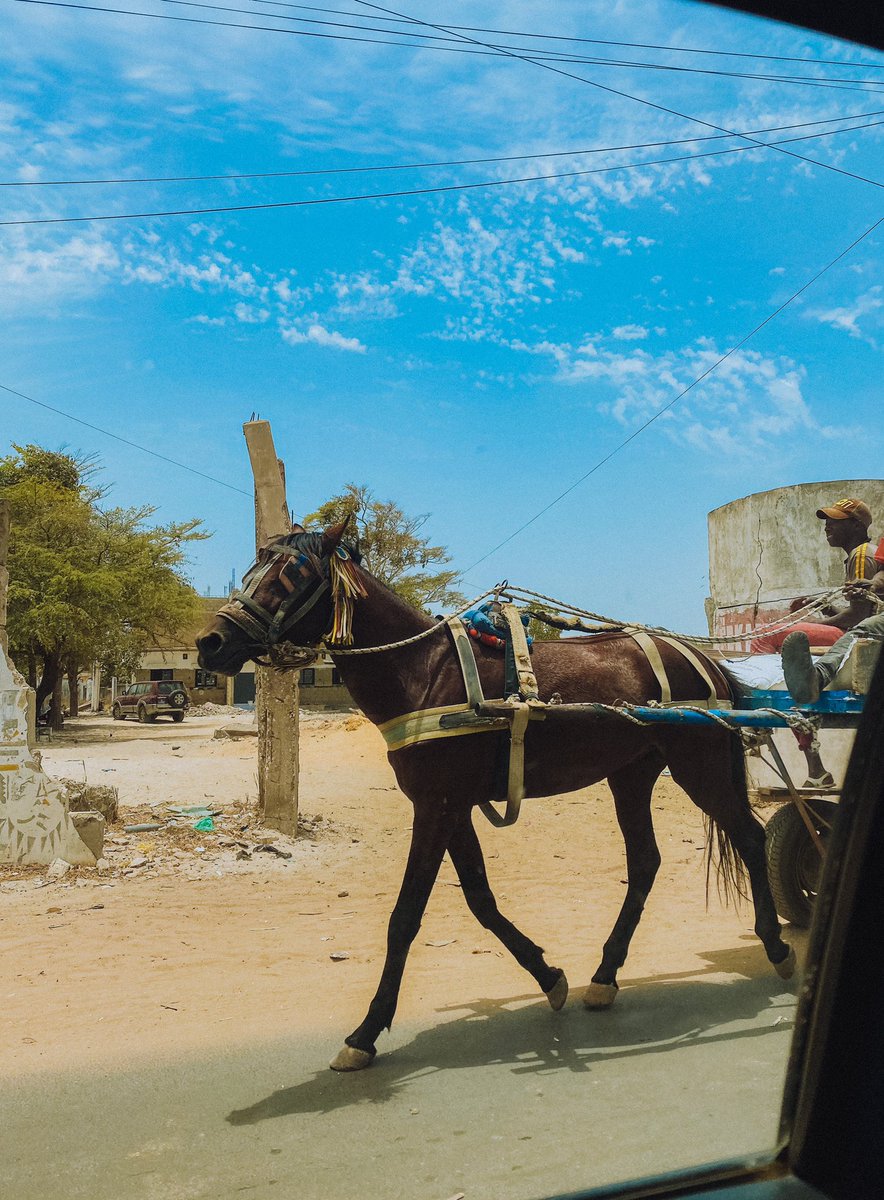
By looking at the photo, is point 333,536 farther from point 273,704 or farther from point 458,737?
point 273,704

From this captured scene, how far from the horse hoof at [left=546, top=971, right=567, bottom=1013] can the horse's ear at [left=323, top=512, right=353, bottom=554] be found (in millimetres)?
2412

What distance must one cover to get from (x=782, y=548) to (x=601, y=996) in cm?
888

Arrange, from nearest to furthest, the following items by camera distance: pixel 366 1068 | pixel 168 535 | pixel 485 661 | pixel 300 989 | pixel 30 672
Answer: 1. pixel 366 1068
2. pixel 485 661
3. pixel 300 989
4. pixel 30 672
5. pixel 168 535

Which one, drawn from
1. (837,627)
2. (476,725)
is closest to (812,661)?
(837,627)

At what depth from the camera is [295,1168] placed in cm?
319

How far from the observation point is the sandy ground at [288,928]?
4.98 meters

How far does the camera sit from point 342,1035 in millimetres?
4617

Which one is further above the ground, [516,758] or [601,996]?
[516,758]

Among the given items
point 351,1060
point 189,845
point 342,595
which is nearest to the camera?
point 351,1060

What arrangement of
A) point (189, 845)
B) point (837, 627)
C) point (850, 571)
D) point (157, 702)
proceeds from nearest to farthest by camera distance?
1. point (850, 571)
2. point (837, 627)
3. point (189, 845)
4. point (157, 702)

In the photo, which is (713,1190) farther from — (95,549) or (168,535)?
(168,535)

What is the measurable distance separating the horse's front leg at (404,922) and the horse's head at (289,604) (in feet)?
3.07

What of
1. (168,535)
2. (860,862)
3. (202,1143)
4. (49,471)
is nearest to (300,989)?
(202,1143)

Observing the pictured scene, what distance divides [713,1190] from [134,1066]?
298 cm
